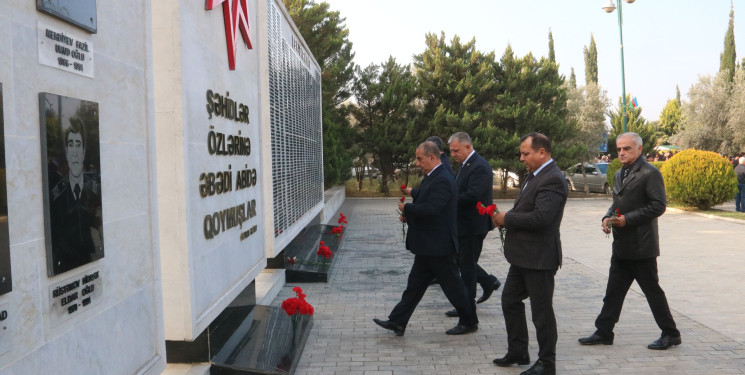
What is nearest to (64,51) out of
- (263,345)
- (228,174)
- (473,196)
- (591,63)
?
(228,174)

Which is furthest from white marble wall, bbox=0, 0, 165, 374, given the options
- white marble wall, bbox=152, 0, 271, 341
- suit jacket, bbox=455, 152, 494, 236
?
suit jacket, bbox=455, 152, 494, 236

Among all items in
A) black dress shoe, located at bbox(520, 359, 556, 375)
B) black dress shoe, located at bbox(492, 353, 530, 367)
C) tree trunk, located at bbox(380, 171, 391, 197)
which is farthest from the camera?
tree trunk, located at bbox(380, 171, 391, 197)

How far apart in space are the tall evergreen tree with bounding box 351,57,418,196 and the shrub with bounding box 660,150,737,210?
1090 centimetres

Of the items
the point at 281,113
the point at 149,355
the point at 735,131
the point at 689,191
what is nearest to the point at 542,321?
the point at 149,355

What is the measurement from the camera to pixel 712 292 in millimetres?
7500

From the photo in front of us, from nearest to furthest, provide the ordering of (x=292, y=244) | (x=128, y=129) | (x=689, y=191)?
(x=128, y=129), (x=292, y=244), (x=689, y=191)

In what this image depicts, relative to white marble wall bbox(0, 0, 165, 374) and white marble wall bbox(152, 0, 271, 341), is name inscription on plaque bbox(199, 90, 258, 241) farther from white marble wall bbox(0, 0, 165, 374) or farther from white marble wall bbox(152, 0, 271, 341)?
white marble wall bbox(0, 0, 165, 374)

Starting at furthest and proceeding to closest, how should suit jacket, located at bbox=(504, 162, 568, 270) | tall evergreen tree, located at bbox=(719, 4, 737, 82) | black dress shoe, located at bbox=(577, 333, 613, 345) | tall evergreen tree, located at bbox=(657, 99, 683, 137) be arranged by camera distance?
tall evergreen tree, located at bbox=(657, 99, 683, 137) < tall evergreen tree, located at bbox=(719, 4, 737, 82) < black dress shoe, located at bbox=(577, 333, 613, 345) < suit jacket, located at bbox=(504, 162, 568, 270)

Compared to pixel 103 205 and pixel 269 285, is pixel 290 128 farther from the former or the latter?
pixel 103 205

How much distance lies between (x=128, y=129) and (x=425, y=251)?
3014 millimetres

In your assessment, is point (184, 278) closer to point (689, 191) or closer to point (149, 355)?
point (149, 355)

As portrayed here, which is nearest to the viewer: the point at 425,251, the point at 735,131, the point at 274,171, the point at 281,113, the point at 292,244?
the point at 425,251

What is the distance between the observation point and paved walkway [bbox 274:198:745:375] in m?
4.95

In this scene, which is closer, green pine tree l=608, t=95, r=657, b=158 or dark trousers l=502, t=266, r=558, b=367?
dark trousers l=502, t=266, r=558, b=367
